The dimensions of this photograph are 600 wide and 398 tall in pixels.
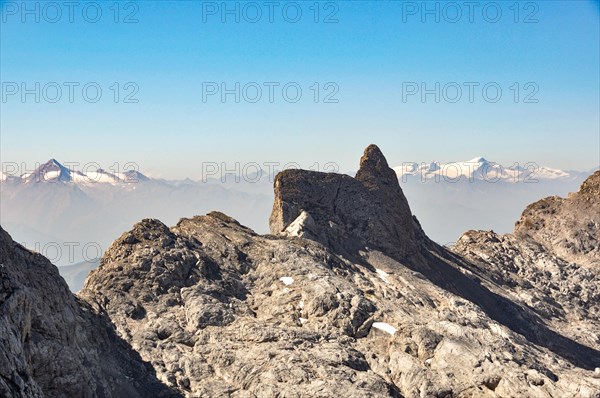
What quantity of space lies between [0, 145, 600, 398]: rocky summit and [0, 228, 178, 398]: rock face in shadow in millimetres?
137

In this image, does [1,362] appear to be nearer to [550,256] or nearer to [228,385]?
[228,385]

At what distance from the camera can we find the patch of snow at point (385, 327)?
6675 cm

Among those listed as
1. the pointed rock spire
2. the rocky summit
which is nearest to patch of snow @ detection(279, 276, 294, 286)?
the rocky summit

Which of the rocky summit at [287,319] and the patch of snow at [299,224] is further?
the patch of snow at [299,224]

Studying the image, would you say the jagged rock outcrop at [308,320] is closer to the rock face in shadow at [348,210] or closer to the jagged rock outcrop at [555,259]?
the rock face in shadow at [348,210]

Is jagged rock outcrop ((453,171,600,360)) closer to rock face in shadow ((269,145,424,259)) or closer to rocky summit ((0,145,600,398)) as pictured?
rocky summit ((0,145,600,398))

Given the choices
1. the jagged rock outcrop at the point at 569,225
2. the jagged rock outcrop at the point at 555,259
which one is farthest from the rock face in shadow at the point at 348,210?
the jagged rock outcrop at the point at 569,225

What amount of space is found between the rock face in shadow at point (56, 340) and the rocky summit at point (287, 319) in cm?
14

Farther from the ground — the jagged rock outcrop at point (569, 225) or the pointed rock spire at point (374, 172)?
the pointed rock spire at point (374, 172)

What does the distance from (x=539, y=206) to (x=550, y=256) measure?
17217 millimetres

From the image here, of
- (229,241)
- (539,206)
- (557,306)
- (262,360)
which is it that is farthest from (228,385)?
(539,206)

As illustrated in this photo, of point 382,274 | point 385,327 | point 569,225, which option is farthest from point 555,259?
point 385,327

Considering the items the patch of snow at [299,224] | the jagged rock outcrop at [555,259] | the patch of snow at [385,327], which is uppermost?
the patch of snow at [299,224]

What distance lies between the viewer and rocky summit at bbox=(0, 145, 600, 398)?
2132 inches
